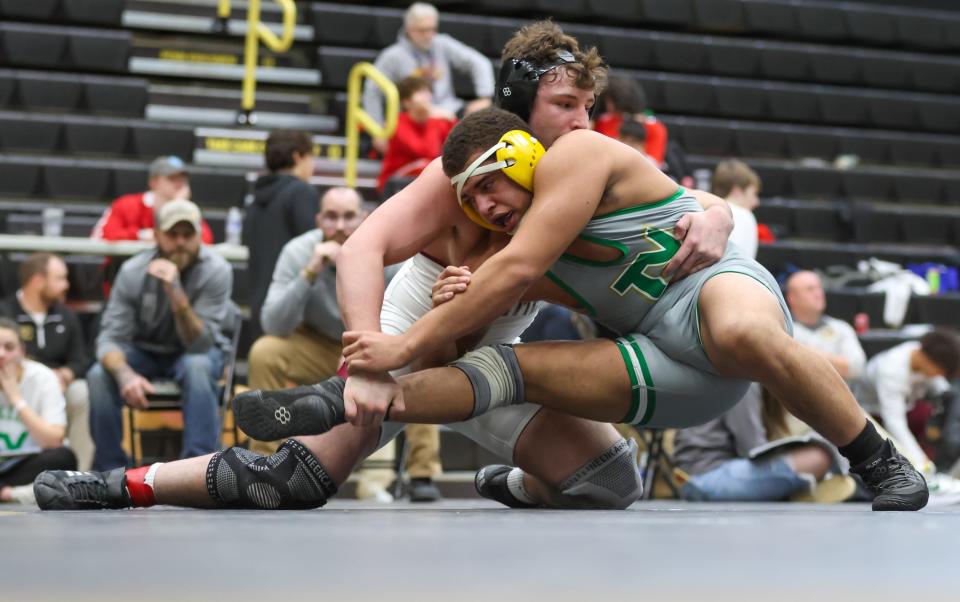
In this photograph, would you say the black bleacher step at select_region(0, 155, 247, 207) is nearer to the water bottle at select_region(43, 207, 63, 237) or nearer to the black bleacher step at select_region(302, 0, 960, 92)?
the water bottle at select_region(43, 207, 63, 237)

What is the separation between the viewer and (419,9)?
6.93 meters

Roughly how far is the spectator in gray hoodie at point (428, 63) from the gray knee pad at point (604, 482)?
14.0 ft

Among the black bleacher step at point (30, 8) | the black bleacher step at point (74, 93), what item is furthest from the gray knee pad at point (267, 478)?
the black bleacher step at point (30, 8)

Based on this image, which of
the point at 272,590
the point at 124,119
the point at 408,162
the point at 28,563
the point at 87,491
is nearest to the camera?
the point at 272,590

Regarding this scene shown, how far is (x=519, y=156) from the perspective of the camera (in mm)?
2545

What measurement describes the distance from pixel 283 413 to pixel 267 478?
0.87 feet

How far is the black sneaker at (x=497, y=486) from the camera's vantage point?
3070 millimetres

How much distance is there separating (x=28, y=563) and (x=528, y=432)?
1.62 metres

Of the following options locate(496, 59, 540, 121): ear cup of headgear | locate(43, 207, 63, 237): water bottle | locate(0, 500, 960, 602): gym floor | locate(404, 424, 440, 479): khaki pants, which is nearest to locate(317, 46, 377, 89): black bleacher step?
locate(43, 207, 63, 237): water bottle

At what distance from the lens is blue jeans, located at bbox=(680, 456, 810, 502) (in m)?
4.58

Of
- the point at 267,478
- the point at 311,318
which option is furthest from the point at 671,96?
the point at 267,478

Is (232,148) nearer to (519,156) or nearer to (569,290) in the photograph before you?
(569,290)

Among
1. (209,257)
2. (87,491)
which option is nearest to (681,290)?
(87,491)

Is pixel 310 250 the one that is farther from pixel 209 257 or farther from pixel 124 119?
pixel 124 119
